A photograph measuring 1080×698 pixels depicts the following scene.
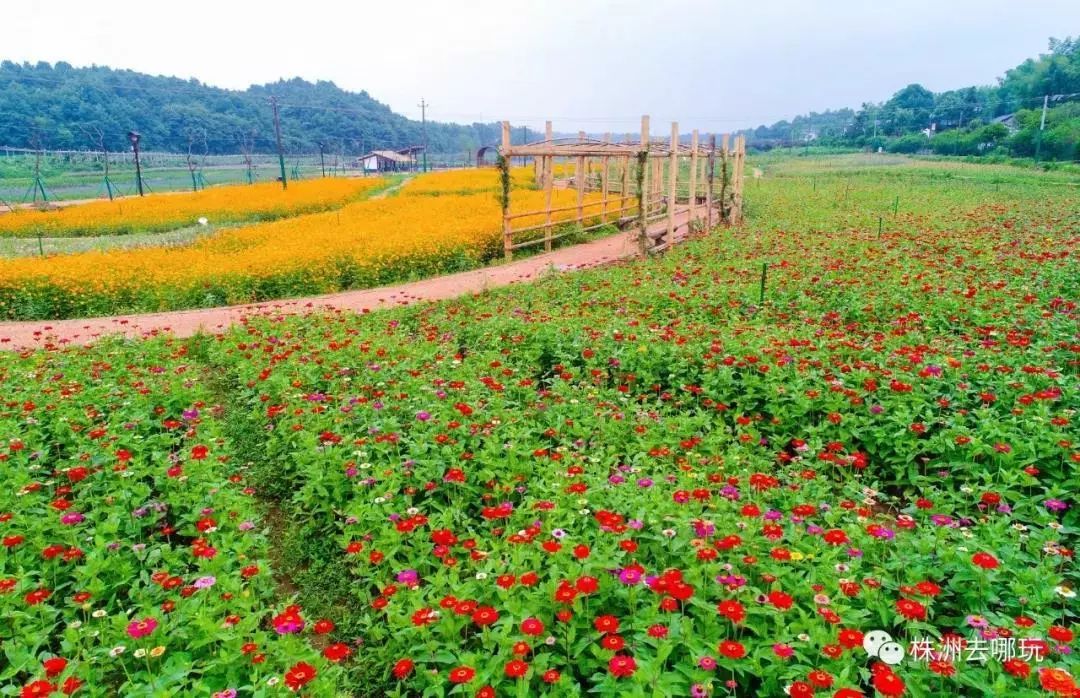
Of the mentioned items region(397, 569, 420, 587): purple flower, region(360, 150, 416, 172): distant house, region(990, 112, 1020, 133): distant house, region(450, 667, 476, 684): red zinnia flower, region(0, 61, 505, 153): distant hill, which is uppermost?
region(0, 61, 505, 153): distant hill

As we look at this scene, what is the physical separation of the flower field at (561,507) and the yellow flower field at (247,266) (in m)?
4.57

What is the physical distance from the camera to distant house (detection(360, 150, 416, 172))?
60500mm

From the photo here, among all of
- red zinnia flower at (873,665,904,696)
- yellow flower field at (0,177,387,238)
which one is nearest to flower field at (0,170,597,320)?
yellow flower field at (0,177,387,238)

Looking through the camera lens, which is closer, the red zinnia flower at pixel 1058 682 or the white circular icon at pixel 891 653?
the red zinnia flower at pixel 1058 682

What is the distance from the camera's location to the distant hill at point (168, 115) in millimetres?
54125

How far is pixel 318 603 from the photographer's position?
3.69 meters

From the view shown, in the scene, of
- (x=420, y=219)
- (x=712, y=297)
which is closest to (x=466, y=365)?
(x=712, y=297)

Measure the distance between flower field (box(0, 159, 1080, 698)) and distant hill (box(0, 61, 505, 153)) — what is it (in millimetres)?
46662

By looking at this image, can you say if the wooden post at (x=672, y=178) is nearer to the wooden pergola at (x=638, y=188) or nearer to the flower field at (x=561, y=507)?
the wooden pergola at (x=638, y=188)

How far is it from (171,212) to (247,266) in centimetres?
1421

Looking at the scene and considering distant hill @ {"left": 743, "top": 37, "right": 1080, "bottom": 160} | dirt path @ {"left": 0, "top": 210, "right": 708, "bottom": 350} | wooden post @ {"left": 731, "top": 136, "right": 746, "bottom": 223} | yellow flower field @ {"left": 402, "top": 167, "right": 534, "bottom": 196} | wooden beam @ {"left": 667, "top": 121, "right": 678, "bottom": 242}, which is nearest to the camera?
dirt path @ {"left": 0, "top": 210, "right": 708, "bottom": 350}

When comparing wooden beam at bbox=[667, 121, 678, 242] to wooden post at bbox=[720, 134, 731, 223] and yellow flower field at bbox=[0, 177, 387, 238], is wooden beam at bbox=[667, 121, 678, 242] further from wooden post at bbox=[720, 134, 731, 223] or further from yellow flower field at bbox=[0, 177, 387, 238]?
yellow flower field at bbox=[0, 177, 387, 238]

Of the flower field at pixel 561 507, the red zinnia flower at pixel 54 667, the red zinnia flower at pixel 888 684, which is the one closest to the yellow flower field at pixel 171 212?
the flower field at pixel 561 507

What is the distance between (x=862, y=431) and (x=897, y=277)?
5267 millimetres
